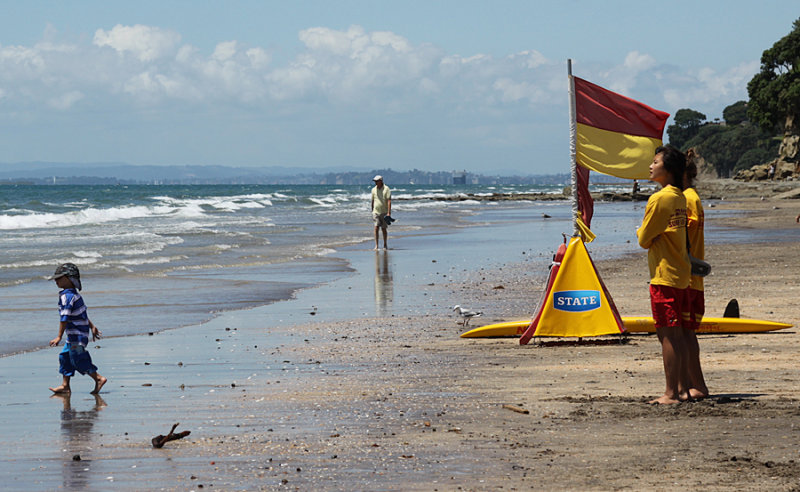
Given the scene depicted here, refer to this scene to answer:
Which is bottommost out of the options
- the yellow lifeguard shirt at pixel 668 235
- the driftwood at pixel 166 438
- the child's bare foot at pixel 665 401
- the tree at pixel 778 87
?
the driftwood at pixel 166 438

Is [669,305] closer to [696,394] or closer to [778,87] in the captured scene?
[696,394]

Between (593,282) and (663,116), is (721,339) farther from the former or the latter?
(663,116)

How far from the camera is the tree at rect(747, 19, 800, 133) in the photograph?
258 ft

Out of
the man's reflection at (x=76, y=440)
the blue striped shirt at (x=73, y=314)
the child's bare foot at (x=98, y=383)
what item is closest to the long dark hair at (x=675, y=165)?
the man's reflection at (x=76, y=440)

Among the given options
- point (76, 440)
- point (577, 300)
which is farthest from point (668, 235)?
point (76, 440)

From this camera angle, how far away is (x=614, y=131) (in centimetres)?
906

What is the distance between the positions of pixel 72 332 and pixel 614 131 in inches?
195

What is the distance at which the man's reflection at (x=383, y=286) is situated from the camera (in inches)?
497

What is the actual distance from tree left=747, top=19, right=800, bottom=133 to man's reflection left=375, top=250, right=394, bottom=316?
6505 cm

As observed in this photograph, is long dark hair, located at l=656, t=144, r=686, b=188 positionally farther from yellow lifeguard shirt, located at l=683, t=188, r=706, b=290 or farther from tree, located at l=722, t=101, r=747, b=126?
tree, located at l=722, t=101, r=747, b=126

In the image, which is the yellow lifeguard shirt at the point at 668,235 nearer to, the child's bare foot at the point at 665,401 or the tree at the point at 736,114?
the child's bare foot at the point at 665,401

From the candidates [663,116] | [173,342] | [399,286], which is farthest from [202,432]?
A: [399,286]

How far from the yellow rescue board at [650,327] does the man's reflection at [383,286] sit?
238 cm

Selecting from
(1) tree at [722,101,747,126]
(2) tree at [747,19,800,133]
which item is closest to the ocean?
(2) tree at [747,19,800,133]
